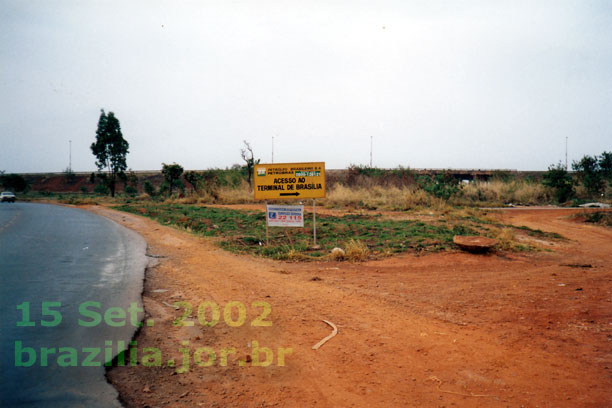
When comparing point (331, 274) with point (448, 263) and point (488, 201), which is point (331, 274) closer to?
point (448, 263)

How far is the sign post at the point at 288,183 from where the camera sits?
12305 millimetres

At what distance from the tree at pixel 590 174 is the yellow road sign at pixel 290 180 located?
90.0ft

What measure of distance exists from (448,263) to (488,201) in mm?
22733

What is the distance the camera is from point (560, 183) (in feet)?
96.6

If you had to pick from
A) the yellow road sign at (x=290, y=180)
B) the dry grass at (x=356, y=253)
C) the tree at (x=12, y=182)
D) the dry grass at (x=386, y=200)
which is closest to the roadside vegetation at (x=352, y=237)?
the dry grass at (x=356, y=253)

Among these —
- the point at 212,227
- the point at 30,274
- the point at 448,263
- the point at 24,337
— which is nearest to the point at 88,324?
the point at 24,337

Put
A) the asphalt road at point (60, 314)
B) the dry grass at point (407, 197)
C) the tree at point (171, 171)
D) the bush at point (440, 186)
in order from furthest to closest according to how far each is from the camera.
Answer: the tree at point (171, 171) → the bush at point (440, 186) → the dry grass at point (407, 197) → the asphalt road at point (60, 314)

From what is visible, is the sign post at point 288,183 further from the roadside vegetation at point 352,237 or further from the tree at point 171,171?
the tree at point 171,171

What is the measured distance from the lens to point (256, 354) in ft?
14.4

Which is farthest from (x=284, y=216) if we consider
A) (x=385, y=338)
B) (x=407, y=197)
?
(x=407, y=197)

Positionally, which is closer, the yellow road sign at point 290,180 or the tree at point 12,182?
the yellow road sign at point 290,180

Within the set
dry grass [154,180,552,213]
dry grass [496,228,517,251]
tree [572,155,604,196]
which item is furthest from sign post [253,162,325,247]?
tree [572,155,604,196]

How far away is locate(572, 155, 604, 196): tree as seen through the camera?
30188mm

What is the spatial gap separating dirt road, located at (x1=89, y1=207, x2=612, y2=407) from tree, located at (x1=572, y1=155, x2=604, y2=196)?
26.1 metres
